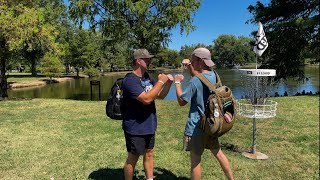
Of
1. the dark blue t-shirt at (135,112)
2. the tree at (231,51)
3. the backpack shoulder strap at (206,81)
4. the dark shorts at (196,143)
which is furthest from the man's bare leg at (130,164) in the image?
the tree at (231,51)

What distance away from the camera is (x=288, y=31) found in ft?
49.8

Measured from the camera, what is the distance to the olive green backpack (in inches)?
135

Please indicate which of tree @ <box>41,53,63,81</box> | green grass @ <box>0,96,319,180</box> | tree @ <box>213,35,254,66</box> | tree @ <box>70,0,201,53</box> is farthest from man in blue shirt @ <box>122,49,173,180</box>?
tree @ <box>213,35,254,66</box>

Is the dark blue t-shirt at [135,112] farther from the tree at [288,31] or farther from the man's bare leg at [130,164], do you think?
the tree at [288,31]

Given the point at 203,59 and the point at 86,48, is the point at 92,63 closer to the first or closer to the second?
the point at 86,48

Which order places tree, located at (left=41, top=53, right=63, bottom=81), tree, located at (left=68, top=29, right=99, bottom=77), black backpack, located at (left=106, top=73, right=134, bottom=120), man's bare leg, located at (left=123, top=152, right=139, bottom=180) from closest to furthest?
1. man's bare leg, located at (left=123, top=152, right=139, bottom=180)
2. black backpack, located at (left=106, top=73, right=134, bottom=120)
3. tree, located at (left=41, top=53, right=63, bottom=81)
4. tree, located at (left=68, top=29, right=99, bottom=77)

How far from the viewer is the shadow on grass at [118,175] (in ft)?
15.0

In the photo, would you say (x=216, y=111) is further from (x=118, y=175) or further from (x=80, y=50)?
(x=80, y=50)

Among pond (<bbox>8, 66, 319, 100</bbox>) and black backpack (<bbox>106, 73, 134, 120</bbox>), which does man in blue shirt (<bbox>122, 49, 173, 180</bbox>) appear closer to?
black backpack (<bbox>106, 73, 134, 120</bbox>)

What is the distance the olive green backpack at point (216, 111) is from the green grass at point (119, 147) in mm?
1298

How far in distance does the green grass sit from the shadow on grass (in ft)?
0.04

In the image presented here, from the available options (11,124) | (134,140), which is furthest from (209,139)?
(11,124)

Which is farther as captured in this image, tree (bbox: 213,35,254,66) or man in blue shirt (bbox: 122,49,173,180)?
tree (bbox: 213,35,254,66)

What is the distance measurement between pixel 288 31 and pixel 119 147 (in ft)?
38.6
